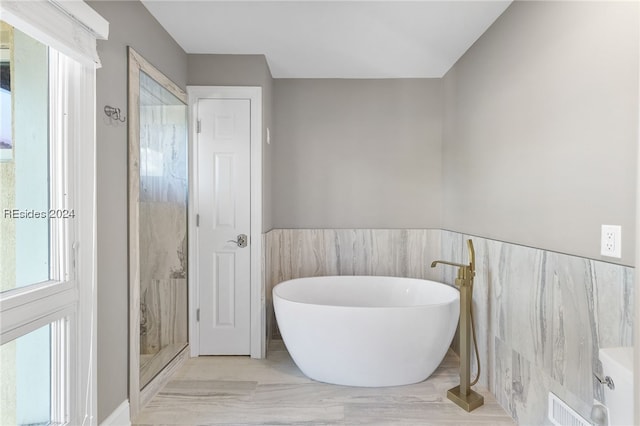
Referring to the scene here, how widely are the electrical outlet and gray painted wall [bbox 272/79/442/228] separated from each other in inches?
77.4

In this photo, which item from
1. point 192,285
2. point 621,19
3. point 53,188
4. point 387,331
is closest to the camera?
point 621,19

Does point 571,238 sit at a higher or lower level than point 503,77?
lower

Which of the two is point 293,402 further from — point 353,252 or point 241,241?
point 353,252

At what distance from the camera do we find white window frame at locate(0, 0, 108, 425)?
145 cm

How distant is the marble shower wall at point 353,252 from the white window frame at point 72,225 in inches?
72.7

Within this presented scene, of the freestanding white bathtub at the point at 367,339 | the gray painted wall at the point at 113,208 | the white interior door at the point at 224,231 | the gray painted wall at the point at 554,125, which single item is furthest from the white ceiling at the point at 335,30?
the freestanding white bathtub at the point at 367,339

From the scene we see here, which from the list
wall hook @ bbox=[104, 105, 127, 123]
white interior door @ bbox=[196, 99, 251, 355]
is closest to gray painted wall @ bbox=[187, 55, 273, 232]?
white interior door @ bbox=[196, 99, 251, 355]

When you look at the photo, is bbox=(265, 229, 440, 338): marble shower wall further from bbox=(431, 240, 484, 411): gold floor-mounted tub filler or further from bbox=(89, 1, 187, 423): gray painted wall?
bbox=(89, 1, 187, 423): gray painted wall

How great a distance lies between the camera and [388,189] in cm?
340

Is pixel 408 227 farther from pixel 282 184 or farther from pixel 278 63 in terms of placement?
pixel 278 63

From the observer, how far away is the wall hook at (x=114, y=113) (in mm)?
1751

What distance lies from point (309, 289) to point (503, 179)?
1.69m

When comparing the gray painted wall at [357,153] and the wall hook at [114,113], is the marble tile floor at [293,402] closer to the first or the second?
the gray painted wall at [357,153]

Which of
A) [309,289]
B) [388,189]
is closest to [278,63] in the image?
[388,189]
